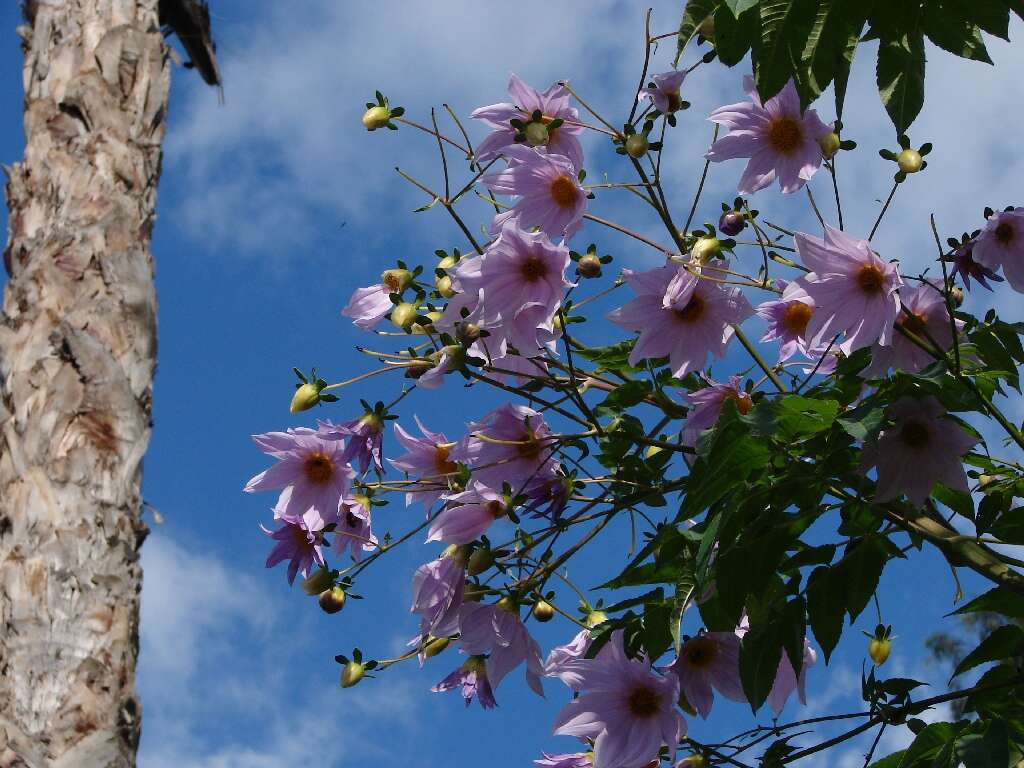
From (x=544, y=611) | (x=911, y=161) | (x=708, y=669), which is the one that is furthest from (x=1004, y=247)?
(x=544, y=611)

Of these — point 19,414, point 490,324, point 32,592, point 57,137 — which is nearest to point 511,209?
point 490,324

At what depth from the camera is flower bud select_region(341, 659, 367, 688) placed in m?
1.86

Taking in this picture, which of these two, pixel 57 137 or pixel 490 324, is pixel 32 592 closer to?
pixel 57 137

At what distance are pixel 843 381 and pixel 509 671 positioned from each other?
637 millimetres

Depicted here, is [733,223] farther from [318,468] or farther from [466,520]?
[318,468]

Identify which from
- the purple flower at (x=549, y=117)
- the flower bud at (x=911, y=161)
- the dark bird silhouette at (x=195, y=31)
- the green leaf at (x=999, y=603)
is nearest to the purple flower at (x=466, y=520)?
the purple flower at (x=549, y=117)

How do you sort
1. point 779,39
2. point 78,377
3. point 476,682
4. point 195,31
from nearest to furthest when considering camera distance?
point 779,39 < point 476,682 < point 78,377 < point 195,31

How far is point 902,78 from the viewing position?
1.36 m

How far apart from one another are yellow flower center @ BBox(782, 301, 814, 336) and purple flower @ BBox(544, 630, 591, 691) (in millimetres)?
567

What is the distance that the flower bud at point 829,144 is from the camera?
162 cm

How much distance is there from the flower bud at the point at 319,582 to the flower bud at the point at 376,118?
67 centimetres

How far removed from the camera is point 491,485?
1567 mm

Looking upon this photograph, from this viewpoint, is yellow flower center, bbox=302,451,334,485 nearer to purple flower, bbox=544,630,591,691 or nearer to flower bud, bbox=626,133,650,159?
purple flower, bbox=544,630,591,691

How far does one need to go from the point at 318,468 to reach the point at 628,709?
591 millimetres
